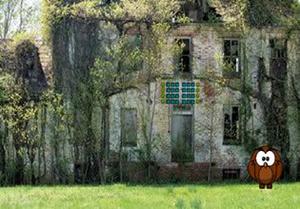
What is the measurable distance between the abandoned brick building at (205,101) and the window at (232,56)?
43 mm

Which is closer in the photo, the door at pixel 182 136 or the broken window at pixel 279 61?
the door at pixel 182 136

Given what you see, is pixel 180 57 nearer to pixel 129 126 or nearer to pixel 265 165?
pixel 129 126

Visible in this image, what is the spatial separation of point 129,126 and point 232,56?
538cm

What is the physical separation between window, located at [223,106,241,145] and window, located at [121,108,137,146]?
153 inches

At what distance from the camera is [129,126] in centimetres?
2697

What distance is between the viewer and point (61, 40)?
27.1 metres

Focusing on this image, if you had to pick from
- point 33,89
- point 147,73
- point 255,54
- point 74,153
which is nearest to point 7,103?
point 33,89

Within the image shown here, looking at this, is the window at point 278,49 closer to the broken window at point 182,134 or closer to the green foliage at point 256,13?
the green foliage at point 256,13

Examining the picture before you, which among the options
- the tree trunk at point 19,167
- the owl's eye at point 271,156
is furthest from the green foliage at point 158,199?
the tree trunk at point 19,167

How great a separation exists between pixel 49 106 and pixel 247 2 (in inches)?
370

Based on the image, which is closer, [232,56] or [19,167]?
[19,167]

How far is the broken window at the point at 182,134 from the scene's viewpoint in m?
27.0

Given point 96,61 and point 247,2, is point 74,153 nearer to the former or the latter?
point 96,61

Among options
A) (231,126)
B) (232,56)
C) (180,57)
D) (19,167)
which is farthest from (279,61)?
(19,167)
